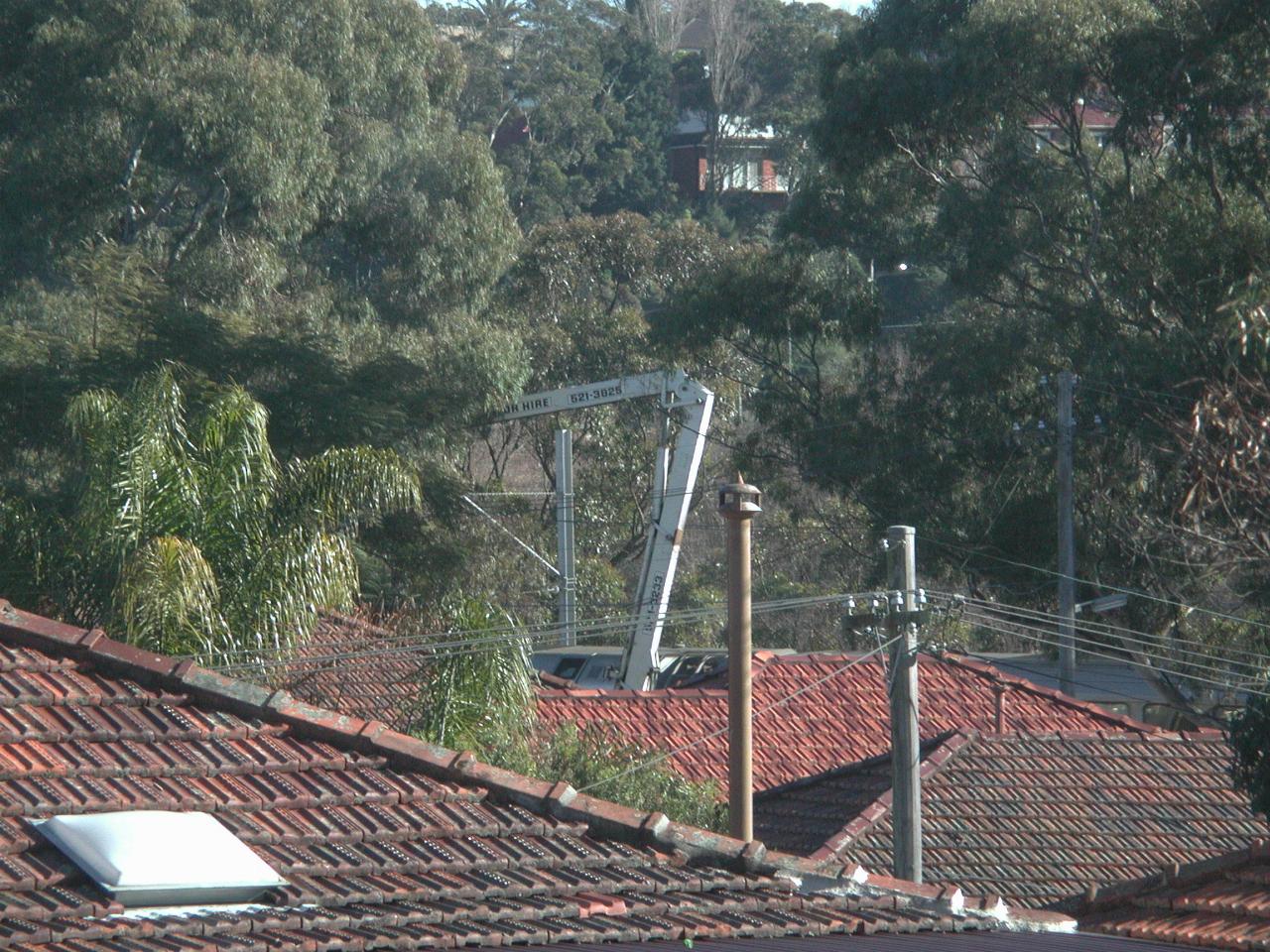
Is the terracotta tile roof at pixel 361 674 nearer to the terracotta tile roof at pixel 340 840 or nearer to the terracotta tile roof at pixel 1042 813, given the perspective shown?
the terracotta tile roof at pixel 1042 813

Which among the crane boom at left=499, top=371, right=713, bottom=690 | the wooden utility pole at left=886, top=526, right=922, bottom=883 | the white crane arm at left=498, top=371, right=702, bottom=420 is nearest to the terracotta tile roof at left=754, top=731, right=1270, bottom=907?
the wooden utility pole at left=886, top=526, right=922, bottom=883

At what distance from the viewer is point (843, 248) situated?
26453 mm

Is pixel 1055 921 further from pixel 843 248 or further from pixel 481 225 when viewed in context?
pixel 481 225

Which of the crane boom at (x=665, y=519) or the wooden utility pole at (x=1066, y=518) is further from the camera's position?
the wooden utility pole at (x=1066, y=518)

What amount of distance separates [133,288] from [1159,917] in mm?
17699

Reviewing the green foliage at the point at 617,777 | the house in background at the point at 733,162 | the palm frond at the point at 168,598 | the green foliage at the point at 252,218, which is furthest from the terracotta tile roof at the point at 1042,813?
the house in background at the point at 733,162

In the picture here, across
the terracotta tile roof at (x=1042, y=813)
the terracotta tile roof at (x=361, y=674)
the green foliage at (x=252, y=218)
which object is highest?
the green foliage at (x=252, y=218)

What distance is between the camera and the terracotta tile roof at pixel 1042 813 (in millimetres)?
12703

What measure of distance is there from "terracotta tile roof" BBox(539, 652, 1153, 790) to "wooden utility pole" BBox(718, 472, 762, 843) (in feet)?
18.1

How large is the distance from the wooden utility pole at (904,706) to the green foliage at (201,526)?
14.3 ft

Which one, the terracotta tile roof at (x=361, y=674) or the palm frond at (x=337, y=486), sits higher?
the palm frond at (x=337, y=486)

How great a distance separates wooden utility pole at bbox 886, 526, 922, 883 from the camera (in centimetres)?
1084

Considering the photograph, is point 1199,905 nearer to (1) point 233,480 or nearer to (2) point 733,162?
(1) point 233,480

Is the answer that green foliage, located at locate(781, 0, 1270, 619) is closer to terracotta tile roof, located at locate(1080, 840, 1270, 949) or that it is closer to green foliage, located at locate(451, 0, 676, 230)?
terracotta tile roof, located at locate(1080, 840, 1270, 949)
